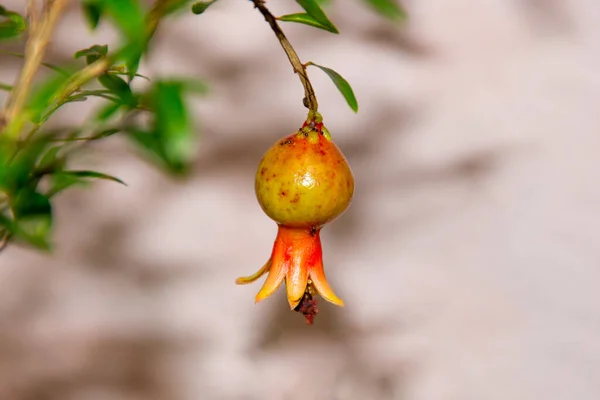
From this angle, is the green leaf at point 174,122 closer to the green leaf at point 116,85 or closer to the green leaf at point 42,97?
the green leaf at point 42,97

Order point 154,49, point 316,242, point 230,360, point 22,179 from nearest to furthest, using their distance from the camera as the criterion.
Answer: point 22,179, point 316,242, point 154,49, point 230,360

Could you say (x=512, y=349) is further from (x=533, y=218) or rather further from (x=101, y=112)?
(x=101, y=112)

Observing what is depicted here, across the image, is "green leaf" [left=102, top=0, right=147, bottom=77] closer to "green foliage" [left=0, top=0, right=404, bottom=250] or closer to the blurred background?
"green foliage" [left=0, top=0, right=404, bottom=250]

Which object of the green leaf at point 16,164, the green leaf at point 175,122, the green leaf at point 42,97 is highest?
the green leaf at point 175,122

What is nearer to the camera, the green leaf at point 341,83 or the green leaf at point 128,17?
the green leaf at point 128,17

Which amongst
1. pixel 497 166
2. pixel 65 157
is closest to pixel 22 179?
pixel 65 157

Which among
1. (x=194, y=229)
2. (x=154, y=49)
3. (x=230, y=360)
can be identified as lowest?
(x=230, y=360)

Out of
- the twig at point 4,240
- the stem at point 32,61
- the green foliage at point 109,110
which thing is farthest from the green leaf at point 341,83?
the twig at point 4,240

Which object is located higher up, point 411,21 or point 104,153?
point 411,21
